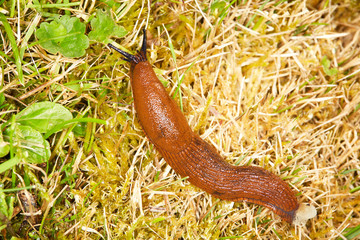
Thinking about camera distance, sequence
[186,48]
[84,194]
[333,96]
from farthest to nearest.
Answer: [333,96] → [186,48] → [84,194]

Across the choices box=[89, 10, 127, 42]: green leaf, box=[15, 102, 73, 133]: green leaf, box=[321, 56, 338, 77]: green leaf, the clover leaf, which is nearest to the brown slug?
box=[89, 10, 127, 42]: green leaf

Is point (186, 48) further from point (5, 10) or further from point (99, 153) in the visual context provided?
point (5, 10)

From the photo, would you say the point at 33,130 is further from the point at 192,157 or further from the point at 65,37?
the point at 192,157

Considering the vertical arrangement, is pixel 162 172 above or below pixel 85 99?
below

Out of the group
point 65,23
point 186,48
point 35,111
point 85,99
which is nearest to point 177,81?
point 186,48

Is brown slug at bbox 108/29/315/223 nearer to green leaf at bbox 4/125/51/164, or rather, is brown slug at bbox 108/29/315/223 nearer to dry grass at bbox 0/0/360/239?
dry grass at bbox 0/0/360/239

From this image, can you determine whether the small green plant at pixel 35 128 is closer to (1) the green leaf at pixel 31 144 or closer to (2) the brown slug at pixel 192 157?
(1) the green leaf at pixel 31 144
